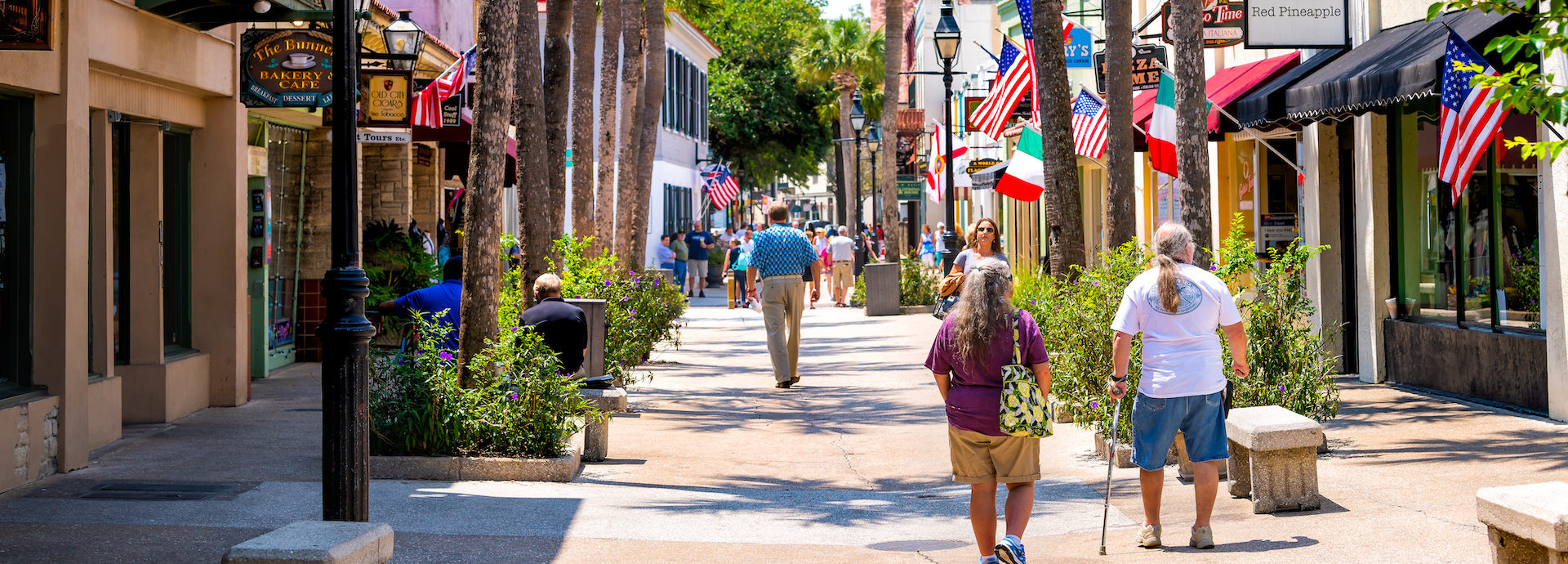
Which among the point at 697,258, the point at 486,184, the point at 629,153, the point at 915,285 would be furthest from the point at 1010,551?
the point at 697,258

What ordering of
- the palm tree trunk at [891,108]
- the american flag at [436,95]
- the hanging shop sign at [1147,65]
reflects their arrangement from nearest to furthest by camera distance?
the american flag at [436,95] → the hanging shop sign at [1147,65] → the palm tree trunk at [891,108]

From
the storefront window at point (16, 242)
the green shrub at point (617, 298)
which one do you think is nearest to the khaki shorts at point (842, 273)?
the green shrub at point (617, 298)

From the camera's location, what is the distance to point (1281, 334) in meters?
9.54

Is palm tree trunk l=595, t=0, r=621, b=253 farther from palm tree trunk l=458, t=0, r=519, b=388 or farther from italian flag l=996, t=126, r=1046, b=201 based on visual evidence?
palm tree trunk l=458, t=0, r=519, b=388

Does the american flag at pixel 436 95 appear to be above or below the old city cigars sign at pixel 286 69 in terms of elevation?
above

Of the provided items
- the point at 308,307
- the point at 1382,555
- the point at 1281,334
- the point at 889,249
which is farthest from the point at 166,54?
the point at 889,249

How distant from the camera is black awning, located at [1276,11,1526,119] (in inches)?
426

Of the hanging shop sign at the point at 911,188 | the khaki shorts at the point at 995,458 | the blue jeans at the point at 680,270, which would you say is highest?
the hanging shop sign at the point at 911,188

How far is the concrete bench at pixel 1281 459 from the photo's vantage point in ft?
24.6

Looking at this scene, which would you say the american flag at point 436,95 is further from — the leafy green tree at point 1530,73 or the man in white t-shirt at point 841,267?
the man in white t-shirt at point 841,267

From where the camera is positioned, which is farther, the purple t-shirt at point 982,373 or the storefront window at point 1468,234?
the storefront window at point 1468,234

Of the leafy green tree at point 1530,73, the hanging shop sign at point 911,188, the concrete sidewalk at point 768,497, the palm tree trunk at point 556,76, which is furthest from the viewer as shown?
the hanging shop sign at point 911,188

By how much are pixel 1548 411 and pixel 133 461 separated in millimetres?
10102

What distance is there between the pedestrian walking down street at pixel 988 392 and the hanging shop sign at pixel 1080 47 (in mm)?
18307
